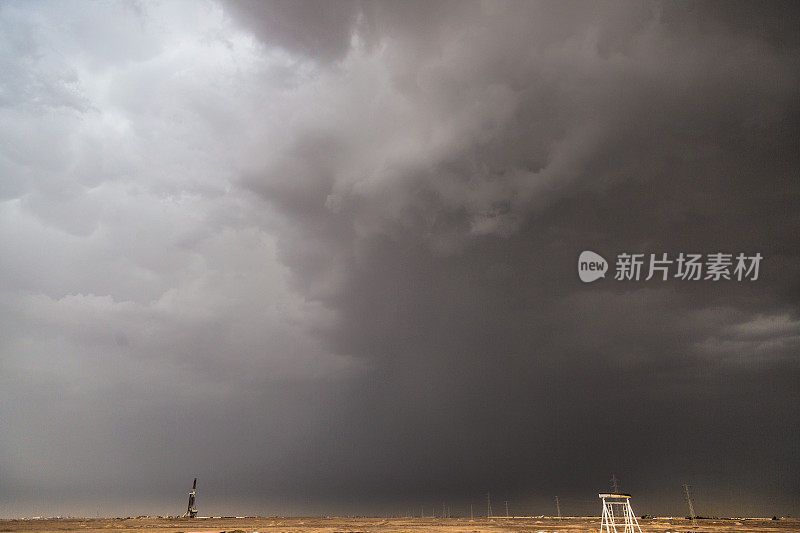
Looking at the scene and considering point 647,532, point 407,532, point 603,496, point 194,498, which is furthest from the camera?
point 194,498

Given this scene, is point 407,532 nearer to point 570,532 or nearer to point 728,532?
point 570,532

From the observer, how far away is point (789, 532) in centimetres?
8156

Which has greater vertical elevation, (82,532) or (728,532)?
(82,532)

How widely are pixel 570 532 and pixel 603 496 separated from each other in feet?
109

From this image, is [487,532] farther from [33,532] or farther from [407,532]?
[33,532]

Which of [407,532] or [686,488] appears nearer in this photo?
[407,532]

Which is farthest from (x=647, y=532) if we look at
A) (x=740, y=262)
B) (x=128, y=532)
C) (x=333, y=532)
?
(x=128, y=532)

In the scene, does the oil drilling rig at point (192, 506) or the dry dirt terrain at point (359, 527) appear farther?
the oil drilling rig at point (192, 506)

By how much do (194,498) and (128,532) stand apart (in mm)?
140809

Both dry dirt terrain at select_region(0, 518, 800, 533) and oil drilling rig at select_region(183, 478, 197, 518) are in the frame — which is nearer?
dry dirt terrain at select_region(0, 518, 800, 533)

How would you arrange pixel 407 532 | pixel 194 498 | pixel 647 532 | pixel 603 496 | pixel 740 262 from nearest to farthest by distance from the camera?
pixel 603 496, pixel 740 262, pixel 407 532, pixel 647 532, pixel 194 498

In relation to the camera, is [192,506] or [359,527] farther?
[192,506]

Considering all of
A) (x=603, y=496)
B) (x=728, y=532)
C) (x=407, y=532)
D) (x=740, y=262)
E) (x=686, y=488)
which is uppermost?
(x=740, y=262)

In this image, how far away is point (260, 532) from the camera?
233 ft
